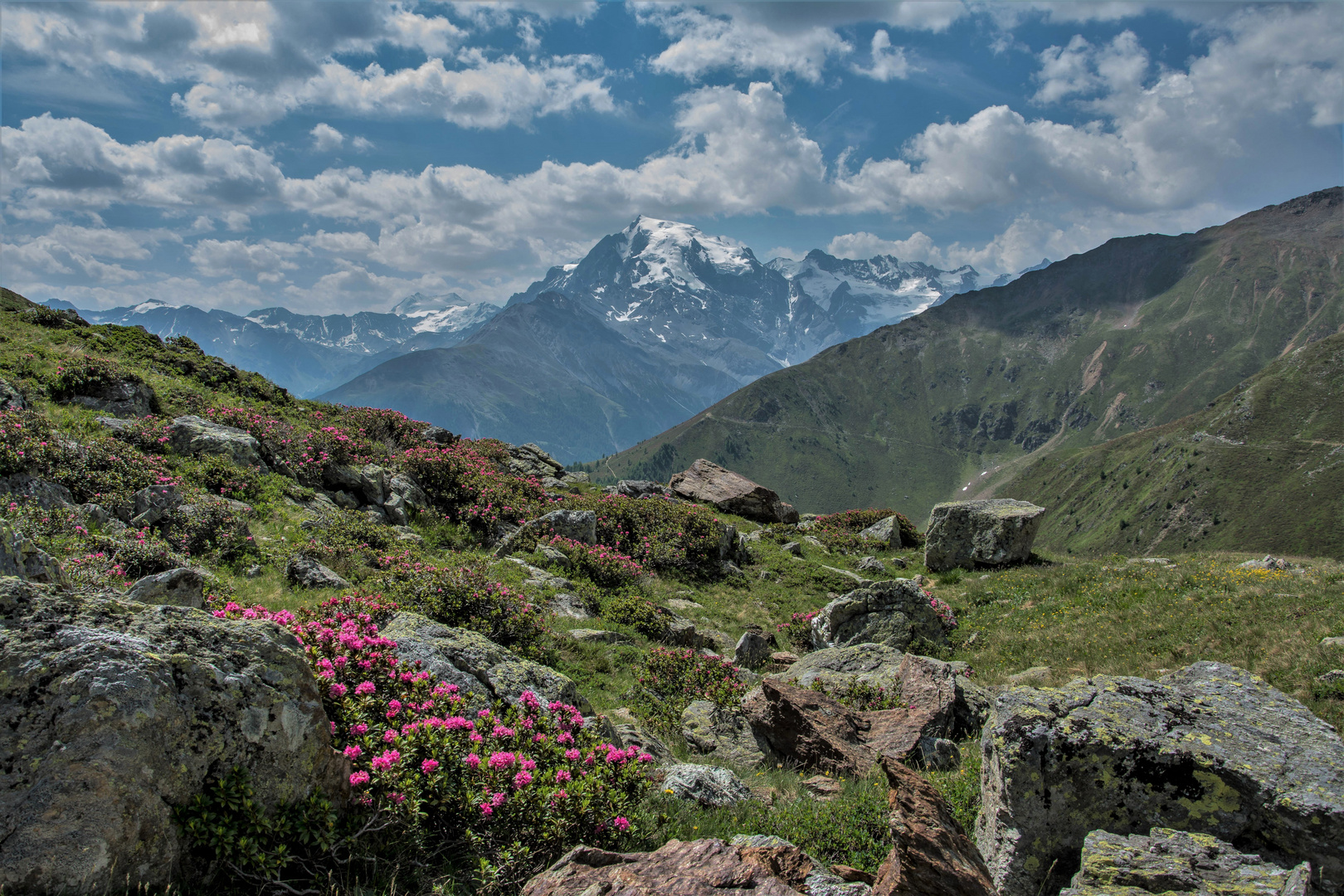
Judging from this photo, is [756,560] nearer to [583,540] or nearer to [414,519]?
[583,540]

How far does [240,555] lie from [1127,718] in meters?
18.5

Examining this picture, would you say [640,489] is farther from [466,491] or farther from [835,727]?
[835,727]

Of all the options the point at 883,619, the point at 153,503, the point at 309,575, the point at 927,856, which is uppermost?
the point at 153,503

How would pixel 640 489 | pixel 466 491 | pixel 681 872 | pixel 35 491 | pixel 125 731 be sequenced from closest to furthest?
pixel 125 731 → pixel 681 872 → pixel 35 491 → pixel 466 491 → pixel 640 489

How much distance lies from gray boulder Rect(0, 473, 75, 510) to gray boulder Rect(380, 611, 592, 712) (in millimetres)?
10265

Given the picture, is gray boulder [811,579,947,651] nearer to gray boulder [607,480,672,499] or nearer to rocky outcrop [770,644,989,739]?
rocky outcrop [770,644,989,739]

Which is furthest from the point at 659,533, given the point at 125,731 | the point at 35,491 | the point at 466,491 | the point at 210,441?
the point at 125,731

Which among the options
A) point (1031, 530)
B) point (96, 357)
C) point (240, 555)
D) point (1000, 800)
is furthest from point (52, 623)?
point (1031, 530)

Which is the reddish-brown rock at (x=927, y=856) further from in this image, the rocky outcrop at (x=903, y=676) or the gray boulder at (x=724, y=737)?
the rocky outcrop at (x=903, y=676)

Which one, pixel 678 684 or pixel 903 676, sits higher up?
pixel 678 684

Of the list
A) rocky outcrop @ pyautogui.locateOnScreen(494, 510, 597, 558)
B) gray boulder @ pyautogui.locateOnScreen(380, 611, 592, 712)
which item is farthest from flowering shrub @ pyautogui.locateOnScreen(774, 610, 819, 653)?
gray boulder @ pyautogui.locateOnScreen(380, 611, 592, 712)

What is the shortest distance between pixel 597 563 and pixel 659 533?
5.88 metres

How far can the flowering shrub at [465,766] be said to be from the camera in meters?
6.36

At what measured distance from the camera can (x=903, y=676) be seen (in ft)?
45.2
